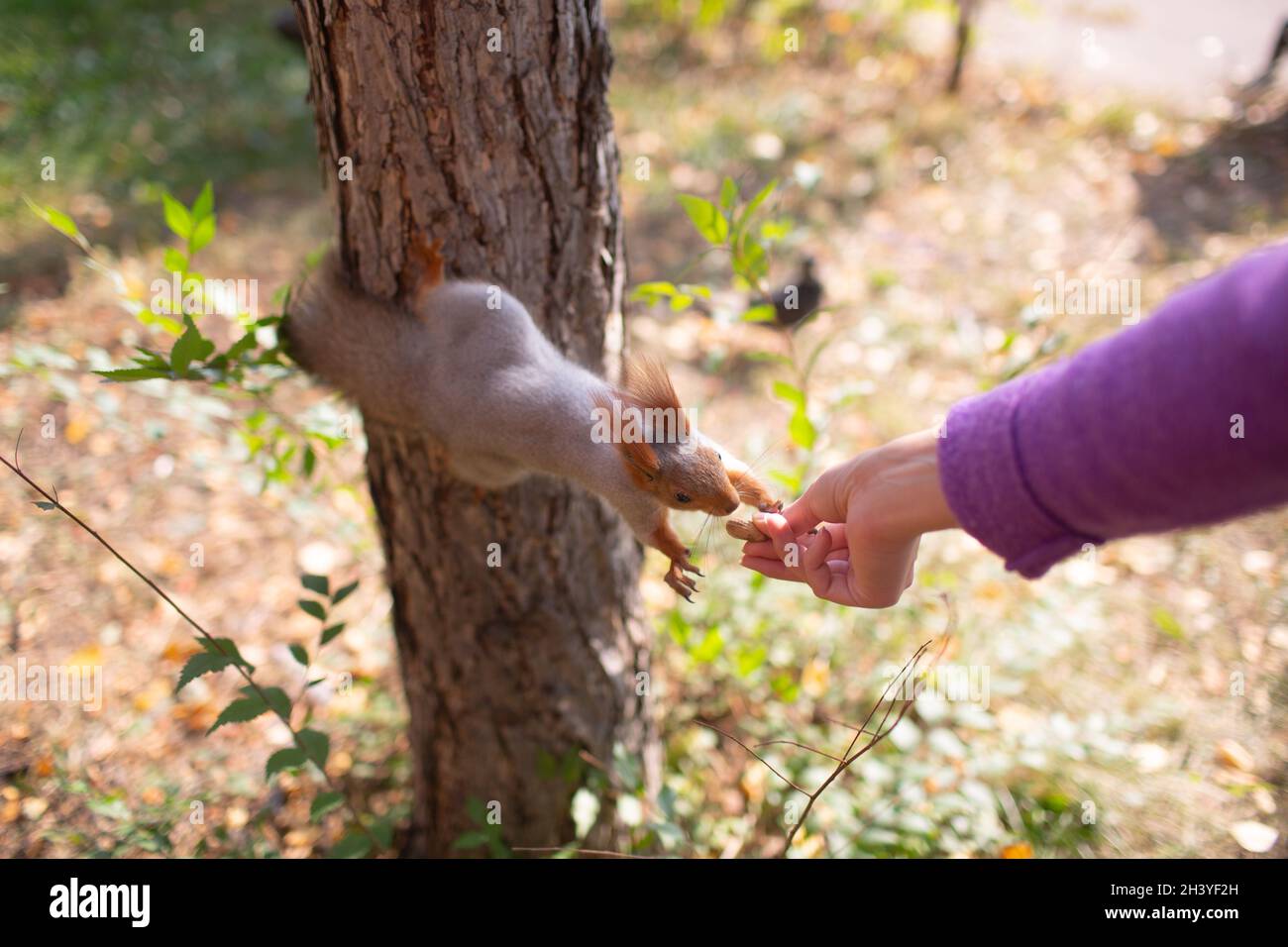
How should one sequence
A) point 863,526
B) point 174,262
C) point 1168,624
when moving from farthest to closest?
point 1168,624
point 174,262
point 863,526

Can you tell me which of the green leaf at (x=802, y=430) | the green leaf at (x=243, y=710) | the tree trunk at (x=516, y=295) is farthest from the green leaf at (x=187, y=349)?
the green leaf at (x=802, y=430)

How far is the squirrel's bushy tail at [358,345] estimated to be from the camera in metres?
1.66

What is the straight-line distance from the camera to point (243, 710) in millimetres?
1555

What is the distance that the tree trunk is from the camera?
146cm

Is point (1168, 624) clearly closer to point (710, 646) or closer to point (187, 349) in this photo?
point (710, 646)

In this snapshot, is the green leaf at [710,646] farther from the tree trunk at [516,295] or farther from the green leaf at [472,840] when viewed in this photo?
the green leaf at [472,840]

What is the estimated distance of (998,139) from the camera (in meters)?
5.11

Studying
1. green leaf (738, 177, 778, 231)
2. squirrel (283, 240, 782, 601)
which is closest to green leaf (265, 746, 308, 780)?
squirrel (283, 240, 782, 601)

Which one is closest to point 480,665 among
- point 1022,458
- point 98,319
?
point 1022,458

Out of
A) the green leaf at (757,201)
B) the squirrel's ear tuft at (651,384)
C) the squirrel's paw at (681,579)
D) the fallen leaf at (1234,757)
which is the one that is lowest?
the fallen leaf at (1234,757)

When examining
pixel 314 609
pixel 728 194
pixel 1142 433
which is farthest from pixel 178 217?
pixel 1142 433

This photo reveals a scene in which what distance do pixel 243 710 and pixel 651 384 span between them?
3.24ft

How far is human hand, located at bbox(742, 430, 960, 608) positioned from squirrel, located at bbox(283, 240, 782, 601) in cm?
14

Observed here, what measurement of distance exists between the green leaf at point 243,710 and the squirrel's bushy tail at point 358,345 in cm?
61
